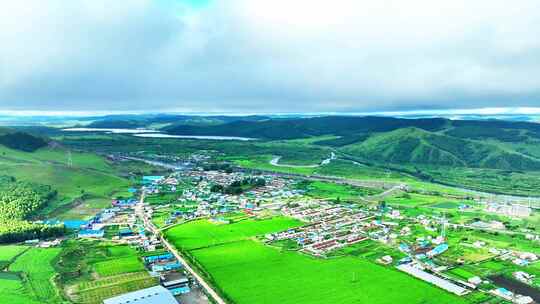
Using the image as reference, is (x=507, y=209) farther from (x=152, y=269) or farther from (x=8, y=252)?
(x=8, y=252)

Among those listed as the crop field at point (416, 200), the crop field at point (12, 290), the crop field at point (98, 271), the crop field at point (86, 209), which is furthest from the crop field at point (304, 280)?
the crop field at point (416, 200)

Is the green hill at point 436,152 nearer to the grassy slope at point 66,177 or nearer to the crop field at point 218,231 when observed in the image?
the crop field at point 218,231

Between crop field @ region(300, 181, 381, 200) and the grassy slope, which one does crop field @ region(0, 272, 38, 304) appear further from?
crop field @ region(300, 181, 381, 200)

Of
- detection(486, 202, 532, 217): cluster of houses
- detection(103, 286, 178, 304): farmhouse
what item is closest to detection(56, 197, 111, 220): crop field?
detection(103, 286, 178, 304): farmhouse

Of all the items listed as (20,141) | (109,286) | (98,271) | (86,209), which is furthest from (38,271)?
(20,141)

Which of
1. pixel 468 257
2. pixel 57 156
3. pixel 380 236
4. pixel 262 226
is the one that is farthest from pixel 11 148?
pixel 468 257

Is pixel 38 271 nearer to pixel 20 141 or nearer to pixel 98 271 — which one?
pixel 98 271
